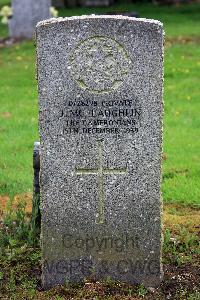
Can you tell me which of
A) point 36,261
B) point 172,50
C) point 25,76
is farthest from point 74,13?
point 36,261

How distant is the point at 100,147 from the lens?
18.2 ft

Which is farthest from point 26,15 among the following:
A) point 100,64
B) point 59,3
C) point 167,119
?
point 100,64

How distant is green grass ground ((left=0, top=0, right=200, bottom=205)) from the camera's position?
8.55m

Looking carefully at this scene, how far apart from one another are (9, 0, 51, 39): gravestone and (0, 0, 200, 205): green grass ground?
743 mm

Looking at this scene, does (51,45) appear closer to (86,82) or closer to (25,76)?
(86,82)

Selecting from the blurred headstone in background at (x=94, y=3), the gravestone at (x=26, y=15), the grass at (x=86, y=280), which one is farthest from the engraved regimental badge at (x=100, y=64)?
the blurred headstone in background at (x=94, y=3)

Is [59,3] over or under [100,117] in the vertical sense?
under

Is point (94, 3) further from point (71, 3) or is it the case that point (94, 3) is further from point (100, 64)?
Result: point (100, 64)

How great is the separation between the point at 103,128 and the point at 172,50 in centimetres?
1231

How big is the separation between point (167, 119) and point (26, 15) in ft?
29.6

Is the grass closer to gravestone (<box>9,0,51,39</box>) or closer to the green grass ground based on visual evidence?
the green grass ground

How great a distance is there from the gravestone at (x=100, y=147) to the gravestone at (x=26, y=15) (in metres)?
14.0

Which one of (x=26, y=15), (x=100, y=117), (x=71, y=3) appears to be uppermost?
(x=100, y=117)

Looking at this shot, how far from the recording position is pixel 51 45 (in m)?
5.40
